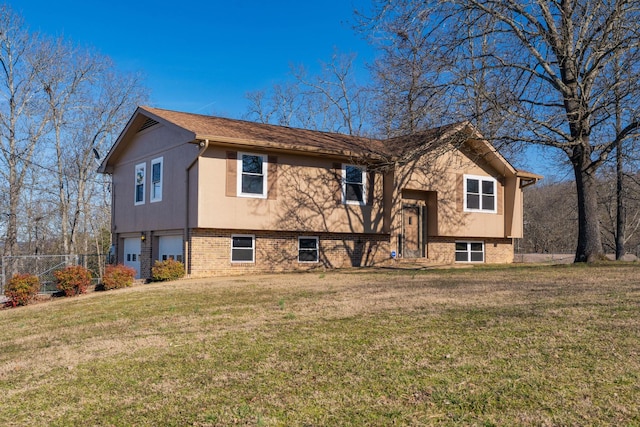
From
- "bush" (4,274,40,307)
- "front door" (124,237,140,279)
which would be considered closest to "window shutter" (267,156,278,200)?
"front door" (124,237,140,279)

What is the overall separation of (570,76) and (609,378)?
39.0ft

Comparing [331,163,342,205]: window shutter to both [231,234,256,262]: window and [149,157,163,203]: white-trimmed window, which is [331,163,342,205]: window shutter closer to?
[231,234,256,262]: window

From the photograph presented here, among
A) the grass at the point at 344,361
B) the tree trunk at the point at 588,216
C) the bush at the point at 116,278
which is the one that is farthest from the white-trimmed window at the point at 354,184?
the grass at the point at 344,361

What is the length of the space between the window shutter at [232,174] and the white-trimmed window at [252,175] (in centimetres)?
13

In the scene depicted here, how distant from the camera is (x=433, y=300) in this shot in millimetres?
9344

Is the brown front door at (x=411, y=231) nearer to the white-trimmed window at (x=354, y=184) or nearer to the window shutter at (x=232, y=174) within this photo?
the white-trimmed window at (x=354, y=184)

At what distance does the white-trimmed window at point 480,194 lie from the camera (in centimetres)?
2155

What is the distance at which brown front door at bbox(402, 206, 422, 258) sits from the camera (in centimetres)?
2075

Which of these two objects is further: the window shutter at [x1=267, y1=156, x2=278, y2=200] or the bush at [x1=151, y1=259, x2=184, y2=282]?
the window shutter at [x1=267, y1=156, x2=278, y2=200]

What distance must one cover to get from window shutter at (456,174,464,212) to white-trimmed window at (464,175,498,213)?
18 centimetres

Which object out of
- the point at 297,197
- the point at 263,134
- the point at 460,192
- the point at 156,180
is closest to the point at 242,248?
the point at 297,197

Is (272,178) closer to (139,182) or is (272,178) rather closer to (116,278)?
(116,278)

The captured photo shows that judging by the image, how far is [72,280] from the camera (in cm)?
1546

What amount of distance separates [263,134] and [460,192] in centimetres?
798
